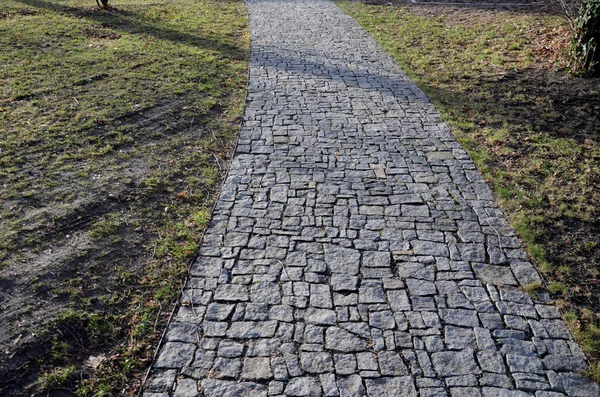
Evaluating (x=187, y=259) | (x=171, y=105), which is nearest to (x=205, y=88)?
(x=171, y=105)

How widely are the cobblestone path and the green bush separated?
3.10 m

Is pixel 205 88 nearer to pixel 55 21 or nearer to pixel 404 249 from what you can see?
pixel 404 249

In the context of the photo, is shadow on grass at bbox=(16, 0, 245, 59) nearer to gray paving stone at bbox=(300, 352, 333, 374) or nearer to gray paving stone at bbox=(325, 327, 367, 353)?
gray paving stone at bbox=(325, 327, 367, 353)

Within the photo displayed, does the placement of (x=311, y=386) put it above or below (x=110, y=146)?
below

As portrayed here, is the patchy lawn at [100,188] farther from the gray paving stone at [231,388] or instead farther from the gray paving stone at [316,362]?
the gray paving stone at [316,362]

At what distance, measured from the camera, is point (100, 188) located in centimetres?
564

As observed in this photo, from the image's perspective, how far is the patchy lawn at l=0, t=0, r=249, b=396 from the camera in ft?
12.5

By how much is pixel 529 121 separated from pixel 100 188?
5748 millimetres

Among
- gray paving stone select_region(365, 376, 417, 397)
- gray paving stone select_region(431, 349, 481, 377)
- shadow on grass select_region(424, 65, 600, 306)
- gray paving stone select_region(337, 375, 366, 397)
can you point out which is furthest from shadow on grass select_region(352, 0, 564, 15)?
gray paving stone select_region(337, 375, 366, 397)

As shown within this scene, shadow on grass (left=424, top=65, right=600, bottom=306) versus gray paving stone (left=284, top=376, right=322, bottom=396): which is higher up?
shadow on grass (left=424, top=65, right=600, bottom=306)

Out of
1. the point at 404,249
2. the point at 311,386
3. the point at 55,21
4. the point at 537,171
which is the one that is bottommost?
the point at 311,386

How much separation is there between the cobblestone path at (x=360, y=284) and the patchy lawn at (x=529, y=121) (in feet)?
0.76

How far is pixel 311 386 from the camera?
11.5 ft

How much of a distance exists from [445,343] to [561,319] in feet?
3.29
